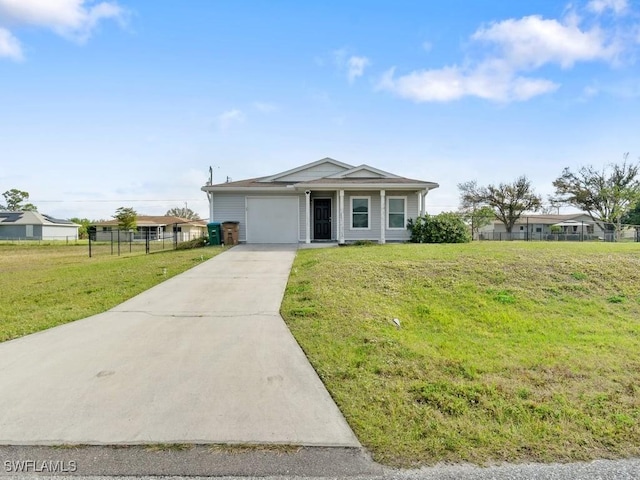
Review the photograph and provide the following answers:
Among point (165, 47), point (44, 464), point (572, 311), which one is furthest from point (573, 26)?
point (44, 464)

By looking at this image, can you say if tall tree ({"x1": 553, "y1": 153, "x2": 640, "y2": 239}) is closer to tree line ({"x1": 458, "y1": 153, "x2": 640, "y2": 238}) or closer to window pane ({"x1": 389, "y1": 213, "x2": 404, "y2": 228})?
tree line ({"x1": 458, "y1": 153, "x2": 640, "y2": 238})

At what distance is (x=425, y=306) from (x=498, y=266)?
3220 mm

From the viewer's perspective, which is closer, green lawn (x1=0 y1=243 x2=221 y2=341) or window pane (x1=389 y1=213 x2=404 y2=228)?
green lawn (x1=0 y1=243 x2=221 y2=341)

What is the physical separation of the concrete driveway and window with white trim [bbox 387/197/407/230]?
35.4 feet

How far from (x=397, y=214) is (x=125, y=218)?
32.5 m

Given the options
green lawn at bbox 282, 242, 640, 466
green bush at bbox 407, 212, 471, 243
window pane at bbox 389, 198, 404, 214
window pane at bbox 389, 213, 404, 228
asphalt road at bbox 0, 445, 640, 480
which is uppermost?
window pane at bbox 389, 198, 404, 214

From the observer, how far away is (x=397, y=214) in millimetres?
16172

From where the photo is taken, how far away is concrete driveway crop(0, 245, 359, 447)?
9.41ft

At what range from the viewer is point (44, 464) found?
250 cm

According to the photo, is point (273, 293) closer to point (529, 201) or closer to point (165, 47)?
point (165, 47)

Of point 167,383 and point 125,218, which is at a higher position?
point 125,218

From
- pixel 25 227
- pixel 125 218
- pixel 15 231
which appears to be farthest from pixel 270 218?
pixel 15 231

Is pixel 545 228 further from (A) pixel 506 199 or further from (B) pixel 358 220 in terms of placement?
(B) pixel 358 220
